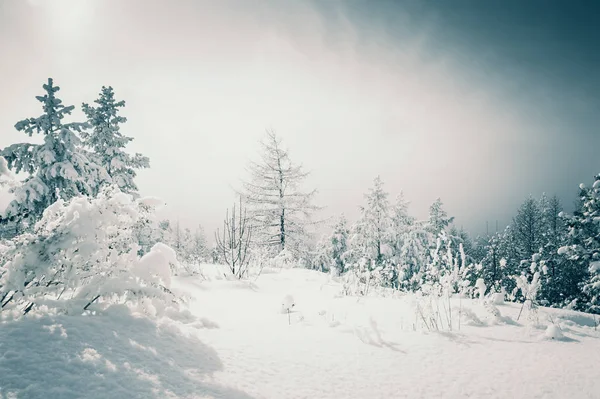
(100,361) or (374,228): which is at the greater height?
(374,228)

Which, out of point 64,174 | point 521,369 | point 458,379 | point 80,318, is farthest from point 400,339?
point 64,174

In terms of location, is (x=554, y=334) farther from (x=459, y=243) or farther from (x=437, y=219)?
(x=437, y=219)

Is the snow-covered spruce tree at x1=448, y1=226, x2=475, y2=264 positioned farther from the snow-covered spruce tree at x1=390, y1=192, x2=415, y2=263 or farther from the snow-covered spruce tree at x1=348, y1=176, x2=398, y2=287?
the snow-covered spruce tree at x1=348, y1=176, x2=398, y2=287

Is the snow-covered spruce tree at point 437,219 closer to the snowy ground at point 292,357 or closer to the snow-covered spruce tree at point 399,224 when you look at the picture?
the snow-covered spruce tree at point 399,224

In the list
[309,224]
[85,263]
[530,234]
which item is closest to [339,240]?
[309,224]

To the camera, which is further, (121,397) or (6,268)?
(6,268)

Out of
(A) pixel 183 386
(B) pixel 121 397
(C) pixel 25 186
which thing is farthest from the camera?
(C) pixel 25 186

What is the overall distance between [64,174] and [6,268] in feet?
30.0

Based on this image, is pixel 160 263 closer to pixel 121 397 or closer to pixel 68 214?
pixel 68 214

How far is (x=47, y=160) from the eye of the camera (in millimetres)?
9344

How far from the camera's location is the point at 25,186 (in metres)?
9.13

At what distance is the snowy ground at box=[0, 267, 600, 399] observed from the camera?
5.99 feet

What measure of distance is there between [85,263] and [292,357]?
6.65ft

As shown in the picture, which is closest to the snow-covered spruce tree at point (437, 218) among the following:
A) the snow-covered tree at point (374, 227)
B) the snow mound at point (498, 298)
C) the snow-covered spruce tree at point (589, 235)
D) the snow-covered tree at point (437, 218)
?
the snow-covered tree at point (437, 218)
